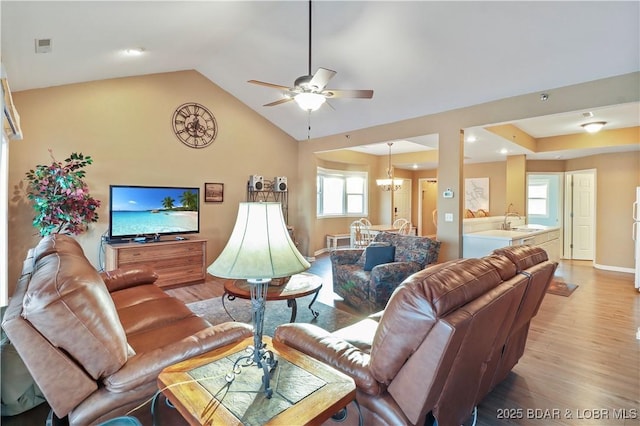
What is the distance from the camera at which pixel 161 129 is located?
5.02 meters

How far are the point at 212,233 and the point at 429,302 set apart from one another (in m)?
5.05

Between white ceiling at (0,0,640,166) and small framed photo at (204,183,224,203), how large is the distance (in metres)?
1.91

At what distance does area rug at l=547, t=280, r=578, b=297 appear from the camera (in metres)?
4.50

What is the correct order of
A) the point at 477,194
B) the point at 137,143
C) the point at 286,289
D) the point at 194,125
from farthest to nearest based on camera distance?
the point at 477,194 → the point at 194,125 → the point at 137,143 → the point at 286,289

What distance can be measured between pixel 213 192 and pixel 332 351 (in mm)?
4653

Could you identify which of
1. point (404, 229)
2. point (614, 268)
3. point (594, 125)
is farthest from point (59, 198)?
point (614, 268)

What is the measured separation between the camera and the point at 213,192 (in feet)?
18.5

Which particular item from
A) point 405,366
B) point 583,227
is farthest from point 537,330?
point 583,227

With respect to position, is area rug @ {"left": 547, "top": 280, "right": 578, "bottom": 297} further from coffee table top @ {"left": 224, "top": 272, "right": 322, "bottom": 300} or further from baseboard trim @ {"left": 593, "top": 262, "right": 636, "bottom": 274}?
coffee table top @ {"left": 224, "top": 272, "right": 322, "bottom": 300}

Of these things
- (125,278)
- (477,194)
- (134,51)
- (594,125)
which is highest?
(134,51)

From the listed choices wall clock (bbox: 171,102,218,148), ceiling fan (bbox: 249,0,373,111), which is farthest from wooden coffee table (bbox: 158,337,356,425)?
wall clock (bbox: 171,102,218,148)

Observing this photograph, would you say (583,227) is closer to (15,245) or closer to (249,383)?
(249,383)

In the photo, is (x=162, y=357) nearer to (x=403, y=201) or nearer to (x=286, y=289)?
(x=286, y=289)

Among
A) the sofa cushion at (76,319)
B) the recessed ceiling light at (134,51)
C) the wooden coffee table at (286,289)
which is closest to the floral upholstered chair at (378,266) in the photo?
the wooden coffee table at (286,289)
